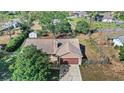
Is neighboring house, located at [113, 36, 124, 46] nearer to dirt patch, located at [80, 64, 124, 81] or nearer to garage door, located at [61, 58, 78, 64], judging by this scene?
dirt patch, located at [80, 64, 124, 81]

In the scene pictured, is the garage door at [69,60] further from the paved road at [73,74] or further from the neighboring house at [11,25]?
the neighboring house at [11,25]

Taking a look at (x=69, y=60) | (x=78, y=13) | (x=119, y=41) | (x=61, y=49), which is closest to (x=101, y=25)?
(x=78, y=13)

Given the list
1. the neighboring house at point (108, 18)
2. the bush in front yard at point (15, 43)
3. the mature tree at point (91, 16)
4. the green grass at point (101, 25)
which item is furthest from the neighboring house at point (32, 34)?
the neighboring house at point (108, 18)

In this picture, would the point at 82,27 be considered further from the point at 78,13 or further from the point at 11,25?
the point at 11,25

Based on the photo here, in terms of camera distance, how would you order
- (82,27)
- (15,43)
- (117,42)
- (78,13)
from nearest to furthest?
1. (15,43)
2. (117,42)
3. (78,13)
4. (82,27)
